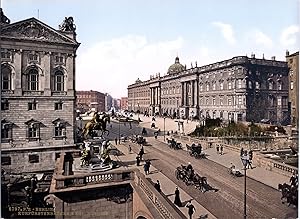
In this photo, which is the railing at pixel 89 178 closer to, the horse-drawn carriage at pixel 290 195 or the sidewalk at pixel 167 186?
the sidewalk at pixel 167 186

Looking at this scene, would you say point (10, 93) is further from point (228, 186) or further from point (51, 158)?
point (228, 186)

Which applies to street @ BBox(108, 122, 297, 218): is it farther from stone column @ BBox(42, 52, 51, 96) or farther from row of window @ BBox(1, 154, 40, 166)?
stone column @ BBox(42, 52, 51, 96)

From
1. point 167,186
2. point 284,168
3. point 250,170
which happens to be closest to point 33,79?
point 167,186

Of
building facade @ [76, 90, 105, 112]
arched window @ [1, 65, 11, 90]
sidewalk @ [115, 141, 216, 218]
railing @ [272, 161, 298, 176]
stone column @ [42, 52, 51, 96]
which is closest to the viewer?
sidewalk @ [115, 141, 216, 218]

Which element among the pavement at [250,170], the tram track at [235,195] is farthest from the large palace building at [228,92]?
the tram track at [235,195]

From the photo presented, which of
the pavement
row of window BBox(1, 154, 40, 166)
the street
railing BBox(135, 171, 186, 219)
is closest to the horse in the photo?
row of window BBox(1, 154, 40, 166)

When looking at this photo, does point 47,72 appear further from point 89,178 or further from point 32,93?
point 89,178

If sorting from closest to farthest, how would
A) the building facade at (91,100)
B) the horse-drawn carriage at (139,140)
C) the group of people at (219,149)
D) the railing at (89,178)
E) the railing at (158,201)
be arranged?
the railing at (158,201), the railing at (89,178), the building facade at (91,100), the group of people at (219,149), the horse-drawn carriage at (139,140)
